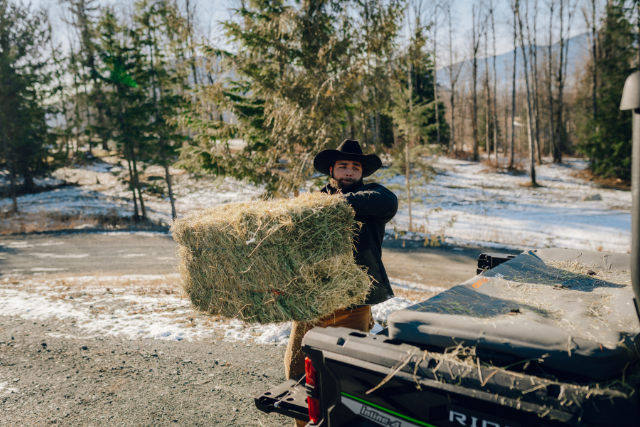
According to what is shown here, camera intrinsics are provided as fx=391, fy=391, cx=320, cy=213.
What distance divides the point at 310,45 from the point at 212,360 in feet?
27.1

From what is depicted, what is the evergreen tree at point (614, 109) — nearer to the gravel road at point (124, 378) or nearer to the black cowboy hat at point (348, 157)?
the black cowboy hat at point (348, 157)

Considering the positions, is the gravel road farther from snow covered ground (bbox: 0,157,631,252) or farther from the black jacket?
snow covered ground (bbox: 0,157,631,252)

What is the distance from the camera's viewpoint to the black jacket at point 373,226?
284cm

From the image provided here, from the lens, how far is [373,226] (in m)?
3.12

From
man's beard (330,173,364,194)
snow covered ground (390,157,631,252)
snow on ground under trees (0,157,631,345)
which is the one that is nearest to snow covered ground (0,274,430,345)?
snow on ground under trees (0,157,631,345)

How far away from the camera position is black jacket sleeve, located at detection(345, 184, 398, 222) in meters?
2.81

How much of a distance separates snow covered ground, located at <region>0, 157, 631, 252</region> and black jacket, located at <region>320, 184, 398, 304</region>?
8897 mm

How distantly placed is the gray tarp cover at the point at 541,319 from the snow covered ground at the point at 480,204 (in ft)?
32.7

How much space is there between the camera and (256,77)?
10.1 metres

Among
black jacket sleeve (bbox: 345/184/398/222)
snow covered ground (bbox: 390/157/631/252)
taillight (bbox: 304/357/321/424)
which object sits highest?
black jacket sleeve (bbox: 345/184/398/222)

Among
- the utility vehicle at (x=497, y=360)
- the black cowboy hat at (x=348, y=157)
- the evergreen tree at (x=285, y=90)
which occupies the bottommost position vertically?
the utility vehicle at (x=497, y=360)

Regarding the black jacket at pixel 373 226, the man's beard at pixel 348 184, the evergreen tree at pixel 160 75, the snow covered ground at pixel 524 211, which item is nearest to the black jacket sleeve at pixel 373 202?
the black jacket at pixel 373 226

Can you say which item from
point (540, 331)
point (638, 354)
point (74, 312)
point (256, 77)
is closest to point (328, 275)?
point (540, 331)

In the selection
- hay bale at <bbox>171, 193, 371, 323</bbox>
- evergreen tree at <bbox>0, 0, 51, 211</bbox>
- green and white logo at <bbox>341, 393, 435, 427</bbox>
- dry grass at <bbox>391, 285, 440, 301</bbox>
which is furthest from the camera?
evergreen tree at <bbox>0, 0, 51, 211</bbox>
